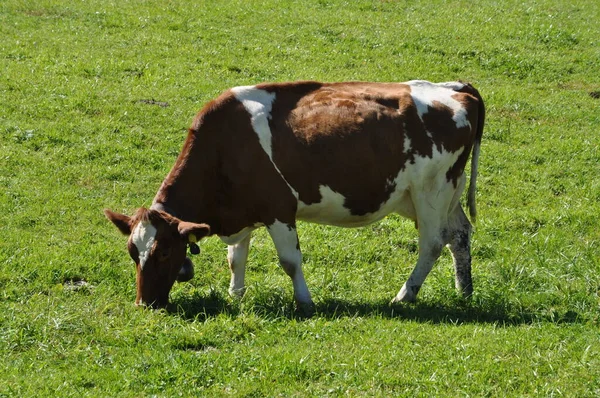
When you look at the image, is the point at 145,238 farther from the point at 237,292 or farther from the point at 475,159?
the point at 475,159

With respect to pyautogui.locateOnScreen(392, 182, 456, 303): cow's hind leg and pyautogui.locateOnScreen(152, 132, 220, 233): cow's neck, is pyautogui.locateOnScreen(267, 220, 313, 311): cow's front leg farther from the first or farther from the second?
pyautogui.locateOnScreen(392, 182, 456, 303): cow's hind leg

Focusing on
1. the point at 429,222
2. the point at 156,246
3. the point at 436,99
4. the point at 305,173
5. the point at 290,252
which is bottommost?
the point at 290,252

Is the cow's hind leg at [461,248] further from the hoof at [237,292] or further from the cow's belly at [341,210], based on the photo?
the hoof at [237,292]

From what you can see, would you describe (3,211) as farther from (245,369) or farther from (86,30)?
(86,30)

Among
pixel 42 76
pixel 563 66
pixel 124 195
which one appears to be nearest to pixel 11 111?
pixel 42 76

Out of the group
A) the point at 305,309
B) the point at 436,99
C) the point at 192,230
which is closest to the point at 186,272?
the point at 192,230

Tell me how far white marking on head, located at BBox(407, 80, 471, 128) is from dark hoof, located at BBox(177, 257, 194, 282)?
3323 mm

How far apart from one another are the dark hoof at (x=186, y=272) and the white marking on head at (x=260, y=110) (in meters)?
1.47

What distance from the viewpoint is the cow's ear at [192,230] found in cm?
1070

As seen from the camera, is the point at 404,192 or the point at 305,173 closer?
the point at 305,173

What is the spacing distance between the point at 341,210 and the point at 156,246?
2.36 meters

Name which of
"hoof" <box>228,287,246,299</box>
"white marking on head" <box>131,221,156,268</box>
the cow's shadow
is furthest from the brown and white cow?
the cow's shadow

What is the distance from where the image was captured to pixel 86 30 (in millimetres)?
23266

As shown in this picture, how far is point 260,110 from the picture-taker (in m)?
11.5
